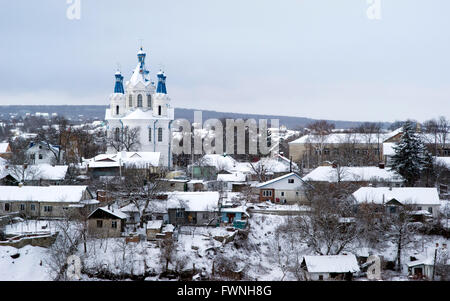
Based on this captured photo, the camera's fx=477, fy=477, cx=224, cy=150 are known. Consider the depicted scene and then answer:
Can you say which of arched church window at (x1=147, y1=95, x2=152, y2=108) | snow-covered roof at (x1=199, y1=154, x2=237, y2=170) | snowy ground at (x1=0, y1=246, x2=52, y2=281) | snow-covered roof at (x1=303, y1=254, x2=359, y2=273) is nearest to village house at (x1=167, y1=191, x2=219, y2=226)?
snowy ground at (x1=0, y1=246, x2=52, y2=281)

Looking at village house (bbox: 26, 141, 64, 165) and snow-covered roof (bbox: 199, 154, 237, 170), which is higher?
village house (bbox: 26, 141, 64, 165)

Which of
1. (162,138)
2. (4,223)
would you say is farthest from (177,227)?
(162,138)

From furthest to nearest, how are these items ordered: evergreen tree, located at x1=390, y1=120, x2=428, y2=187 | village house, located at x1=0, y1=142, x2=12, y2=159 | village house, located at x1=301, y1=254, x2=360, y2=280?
1. village house, located at x1=0, y1=142, x2=12, y2=159
2. evergreen tree, located at x1=390, y1=120, x2=428, y2=187
3. village house, located at x1=301, y1=254, x2=360, y2=280

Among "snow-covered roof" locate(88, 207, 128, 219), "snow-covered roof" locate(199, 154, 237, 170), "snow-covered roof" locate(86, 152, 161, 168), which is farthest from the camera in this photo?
"snow-covered roof" locate(199, 154, 237, 170)

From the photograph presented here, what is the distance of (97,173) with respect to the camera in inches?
1221

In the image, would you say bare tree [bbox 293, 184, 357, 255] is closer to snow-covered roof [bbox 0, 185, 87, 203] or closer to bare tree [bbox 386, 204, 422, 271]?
bare tree [bbox 386, 204, 422, 271]

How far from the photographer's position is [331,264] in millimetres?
16516

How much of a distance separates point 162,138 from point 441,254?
24882 millimetres

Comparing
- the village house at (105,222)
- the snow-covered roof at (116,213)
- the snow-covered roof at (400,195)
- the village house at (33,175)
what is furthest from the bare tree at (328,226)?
the village house at (33,175)

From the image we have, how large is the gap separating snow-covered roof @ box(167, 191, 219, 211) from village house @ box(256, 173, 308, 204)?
4.06 meters

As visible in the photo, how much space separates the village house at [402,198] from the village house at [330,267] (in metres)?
6.24

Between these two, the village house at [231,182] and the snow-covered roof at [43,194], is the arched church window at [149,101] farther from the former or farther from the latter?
the snow-covered roof at [43,194]

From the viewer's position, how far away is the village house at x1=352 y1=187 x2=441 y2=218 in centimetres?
2238
